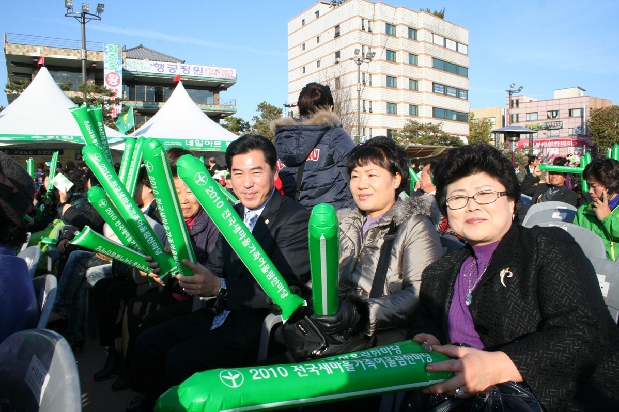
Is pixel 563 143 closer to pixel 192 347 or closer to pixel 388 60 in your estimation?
pixel 388 60

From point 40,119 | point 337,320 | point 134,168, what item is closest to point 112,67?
point 40,119

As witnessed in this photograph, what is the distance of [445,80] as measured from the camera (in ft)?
181

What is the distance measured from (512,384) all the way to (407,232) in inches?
35.4

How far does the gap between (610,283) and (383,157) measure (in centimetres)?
128

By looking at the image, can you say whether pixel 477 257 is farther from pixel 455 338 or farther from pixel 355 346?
pixel 355 346

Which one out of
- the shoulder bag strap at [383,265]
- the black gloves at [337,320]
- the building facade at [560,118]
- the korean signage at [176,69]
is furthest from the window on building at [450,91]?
the black gloves at [337,320]

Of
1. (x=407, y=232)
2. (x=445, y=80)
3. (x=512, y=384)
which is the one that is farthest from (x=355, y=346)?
(x=445, y=80)

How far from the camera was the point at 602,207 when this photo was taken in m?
3.85

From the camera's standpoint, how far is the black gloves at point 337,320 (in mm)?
1368

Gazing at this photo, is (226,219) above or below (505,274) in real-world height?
above

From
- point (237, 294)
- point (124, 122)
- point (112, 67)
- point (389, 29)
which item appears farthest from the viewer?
point (389, 29)

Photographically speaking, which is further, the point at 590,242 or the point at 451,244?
the point at 590,242

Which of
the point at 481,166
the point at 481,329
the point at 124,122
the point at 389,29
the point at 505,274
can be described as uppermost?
the point at 389,29

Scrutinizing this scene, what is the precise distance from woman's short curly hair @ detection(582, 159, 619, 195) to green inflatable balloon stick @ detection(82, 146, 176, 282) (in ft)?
11.9
